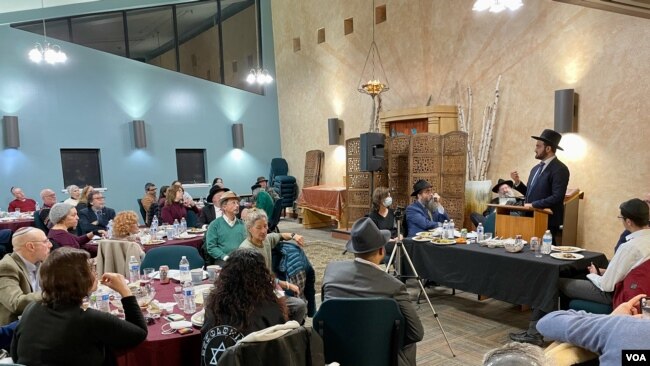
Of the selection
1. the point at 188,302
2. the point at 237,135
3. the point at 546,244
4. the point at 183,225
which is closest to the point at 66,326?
the point at 188,302

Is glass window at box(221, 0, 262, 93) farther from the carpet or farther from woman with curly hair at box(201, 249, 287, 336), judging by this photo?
woman with curly hair at box(201, 249, 287, 336)

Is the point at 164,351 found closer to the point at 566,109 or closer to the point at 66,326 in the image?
the point at 66,326

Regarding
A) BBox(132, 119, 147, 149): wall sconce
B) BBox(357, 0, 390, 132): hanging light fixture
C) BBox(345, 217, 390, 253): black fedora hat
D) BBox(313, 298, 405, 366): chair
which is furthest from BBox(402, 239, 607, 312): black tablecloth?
BBox(132, 119, 147, 149): wall sconce

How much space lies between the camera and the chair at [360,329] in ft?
6.98

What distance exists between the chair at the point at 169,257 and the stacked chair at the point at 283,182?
8.14 m

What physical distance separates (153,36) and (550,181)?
1068 centimetres

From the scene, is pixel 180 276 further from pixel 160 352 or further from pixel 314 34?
pixel 314 34

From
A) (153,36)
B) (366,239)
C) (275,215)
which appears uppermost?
(153,36)

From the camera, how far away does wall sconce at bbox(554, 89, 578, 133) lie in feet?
19.9

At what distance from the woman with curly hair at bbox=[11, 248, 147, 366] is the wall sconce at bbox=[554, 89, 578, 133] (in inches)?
248

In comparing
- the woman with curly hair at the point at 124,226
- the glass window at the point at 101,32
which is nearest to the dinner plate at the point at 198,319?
the woman with curly hair at the point at 124,226

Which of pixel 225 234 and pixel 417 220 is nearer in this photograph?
pixel 225 234

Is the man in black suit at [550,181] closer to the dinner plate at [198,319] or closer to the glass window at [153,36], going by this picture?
the dinner plate at [198,319]

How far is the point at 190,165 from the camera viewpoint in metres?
A: 11.6
